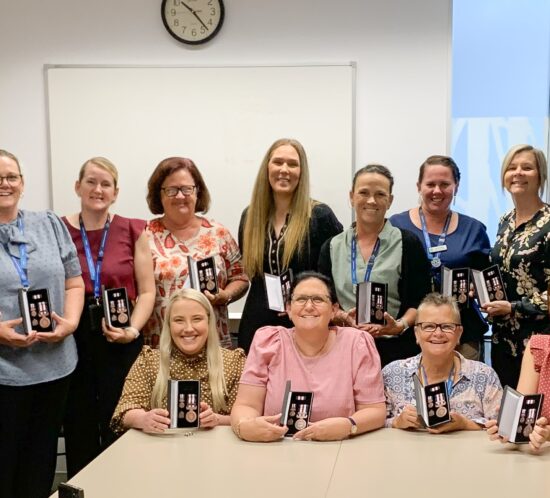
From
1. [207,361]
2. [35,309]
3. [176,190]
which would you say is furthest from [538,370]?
[35,309]

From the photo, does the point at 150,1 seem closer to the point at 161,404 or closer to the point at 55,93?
the point at 55,93

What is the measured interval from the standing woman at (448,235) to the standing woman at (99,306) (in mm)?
1314

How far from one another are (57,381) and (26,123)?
232 centimetres

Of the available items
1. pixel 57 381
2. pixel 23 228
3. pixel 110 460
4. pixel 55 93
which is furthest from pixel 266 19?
pixel 110 460

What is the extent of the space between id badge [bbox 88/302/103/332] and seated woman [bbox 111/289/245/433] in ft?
1.21

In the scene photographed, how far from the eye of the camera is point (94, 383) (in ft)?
10.4

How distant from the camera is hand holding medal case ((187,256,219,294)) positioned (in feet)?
10.3

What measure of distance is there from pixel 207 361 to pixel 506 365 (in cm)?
149

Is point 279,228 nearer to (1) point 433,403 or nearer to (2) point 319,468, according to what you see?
(1) point 433,403

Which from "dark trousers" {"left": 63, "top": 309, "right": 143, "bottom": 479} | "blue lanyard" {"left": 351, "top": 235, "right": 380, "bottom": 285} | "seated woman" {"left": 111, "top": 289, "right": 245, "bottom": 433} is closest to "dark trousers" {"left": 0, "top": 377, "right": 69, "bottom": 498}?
"dark trousers" {"left": 63, "top": 309, "right": 143, "bottom": 479}

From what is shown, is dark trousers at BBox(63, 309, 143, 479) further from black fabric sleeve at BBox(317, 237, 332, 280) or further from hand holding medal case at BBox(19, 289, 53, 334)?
black fabric sleeve at BBox(317, 237, 332, 280)

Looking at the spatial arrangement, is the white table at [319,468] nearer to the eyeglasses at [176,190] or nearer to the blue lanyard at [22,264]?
the blue lanyard at [22,264]

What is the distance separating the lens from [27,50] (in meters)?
4.58

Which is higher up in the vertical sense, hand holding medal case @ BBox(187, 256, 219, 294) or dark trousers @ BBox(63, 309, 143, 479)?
hand holding medal case @ BBox(187, 256, 219, 294)
